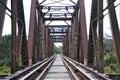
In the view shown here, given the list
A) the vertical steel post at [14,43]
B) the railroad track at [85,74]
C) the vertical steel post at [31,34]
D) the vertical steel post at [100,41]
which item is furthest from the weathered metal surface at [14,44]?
the vertical steel post at [31,34]

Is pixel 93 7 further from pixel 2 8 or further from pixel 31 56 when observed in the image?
pixel 31 56

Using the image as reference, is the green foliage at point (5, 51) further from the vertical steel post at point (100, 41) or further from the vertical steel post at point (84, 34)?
the vertical steel post at point (100, 41)

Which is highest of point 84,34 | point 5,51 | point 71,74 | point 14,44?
point 5,51

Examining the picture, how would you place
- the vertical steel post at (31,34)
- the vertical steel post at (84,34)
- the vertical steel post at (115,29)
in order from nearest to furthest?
the vertical steel post at (115,29) → the vertical steel post at (84,34) → the vertical steel post at (31,34)

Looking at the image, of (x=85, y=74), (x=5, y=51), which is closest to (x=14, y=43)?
(x=85, y=74)

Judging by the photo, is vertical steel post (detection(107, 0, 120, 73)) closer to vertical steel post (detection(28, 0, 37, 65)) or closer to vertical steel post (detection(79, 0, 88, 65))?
vertical steel post (detection(79, 0, 88, 65))

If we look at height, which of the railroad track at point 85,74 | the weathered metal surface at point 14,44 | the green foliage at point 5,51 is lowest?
the railroad track at point 85,74

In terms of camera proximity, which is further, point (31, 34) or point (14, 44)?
point (31, 34)

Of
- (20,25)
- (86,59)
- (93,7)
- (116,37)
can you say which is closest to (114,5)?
(116,37)

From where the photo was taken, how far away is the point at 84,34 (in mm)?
17344

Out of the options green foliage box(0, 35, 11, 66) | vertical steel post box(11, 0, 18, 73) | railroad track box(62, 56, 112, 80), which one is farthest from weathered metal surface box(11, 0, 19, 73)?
green foliage box(0, 35, 11, 66)

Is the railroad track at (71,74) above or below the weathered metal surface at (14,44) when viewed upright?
below

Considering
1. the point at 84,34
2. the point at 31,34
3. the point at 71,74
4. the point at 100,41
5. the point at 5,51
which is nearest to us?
the point at 100,41

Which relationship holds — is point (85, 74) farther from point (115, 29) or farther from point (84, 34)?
point (84, 34)
